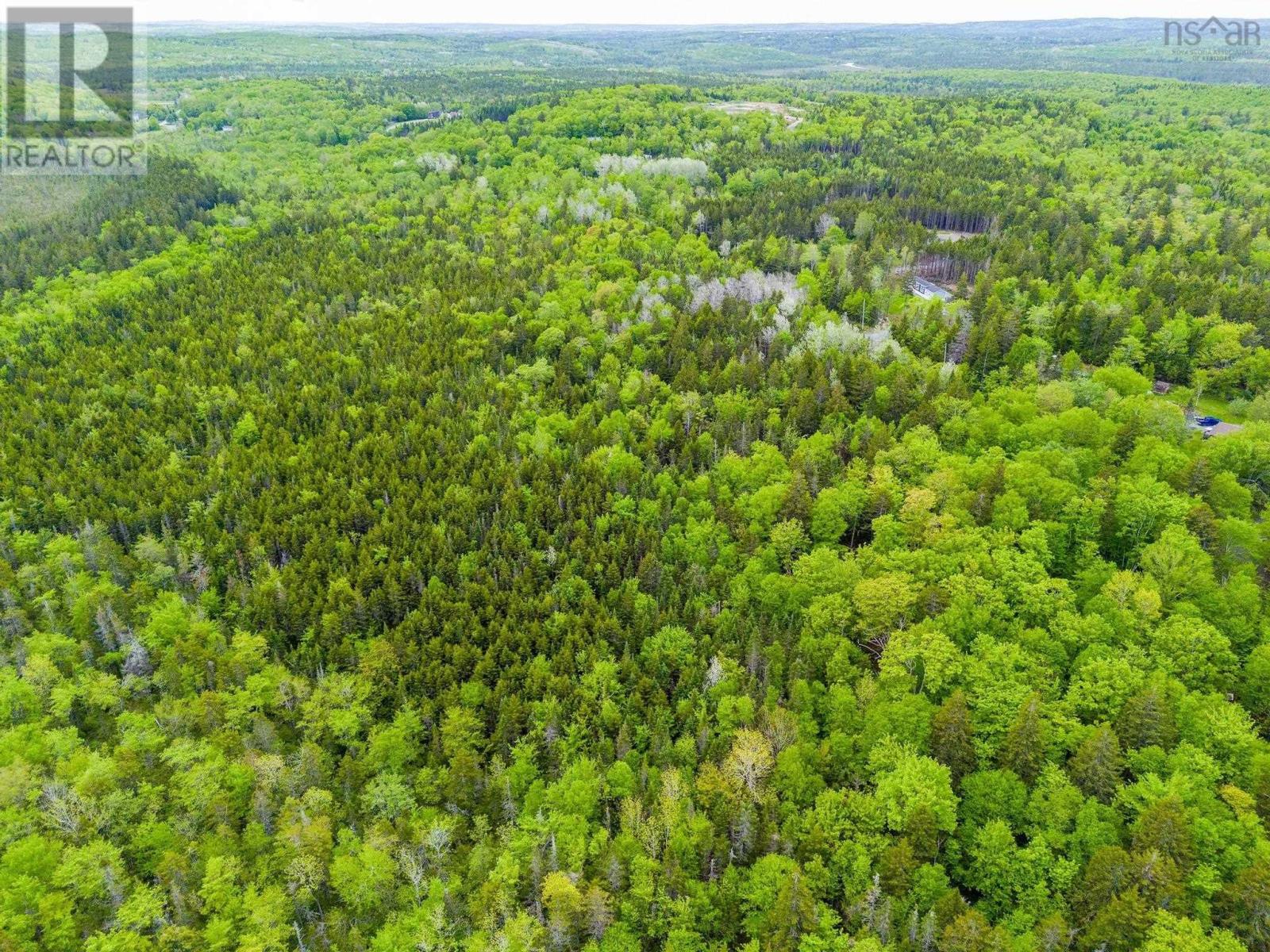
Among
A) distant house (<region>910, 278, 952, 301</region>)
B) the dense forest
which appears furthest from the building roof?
distant house (<region>910, 278, 952, 301</region>)

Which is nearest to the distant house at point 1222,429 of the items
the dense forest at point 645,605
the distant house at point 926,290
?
the dense forest at point 645,605

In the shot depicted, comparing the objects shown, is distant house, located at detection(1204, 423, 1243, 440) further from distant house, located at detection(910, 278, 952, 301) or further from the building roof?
distant house, located at detection(910, 278, 952, 301)

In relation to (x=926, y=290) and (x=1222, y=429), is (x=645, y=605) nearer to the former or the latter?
(x=1222, y=429)

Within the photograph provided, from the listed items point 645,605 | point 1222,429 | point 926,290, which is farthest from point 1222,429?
point 645,605

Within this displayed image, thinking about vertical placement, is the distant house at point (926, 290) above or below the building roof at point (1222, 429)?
above

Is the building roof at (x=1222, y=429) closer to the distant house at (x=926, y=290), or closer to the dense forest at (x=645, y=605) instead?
the dense forest at (x=645, y=605)
